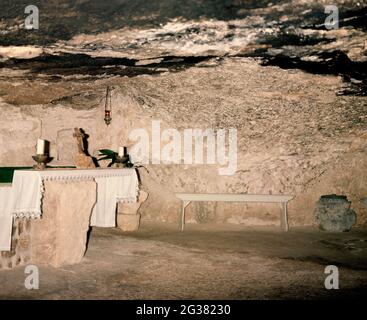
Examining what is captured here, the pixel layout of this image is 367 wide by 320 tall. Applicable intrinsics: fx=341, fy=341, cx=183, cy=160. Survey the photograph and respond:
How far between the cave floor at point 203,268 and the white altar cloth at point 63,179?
0.62 m

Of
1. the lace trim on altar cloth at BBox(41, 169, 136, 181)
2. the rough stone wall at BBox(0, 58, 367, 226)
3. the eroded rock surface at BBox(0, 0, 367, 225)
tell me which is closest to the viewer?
the eroded rock surface at BBox(0, 0, 367, 225)

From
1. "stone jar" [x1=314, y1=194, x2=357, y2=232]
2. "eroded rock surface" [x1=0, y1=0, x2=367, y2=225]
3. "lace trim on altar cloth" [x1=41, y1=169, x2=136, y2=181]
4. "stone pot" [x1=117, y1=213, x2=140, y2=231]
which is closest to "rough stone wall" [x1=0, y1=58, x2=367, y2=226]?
"eroded rock surface" [x1=0, y1=0, x2=367, y2=225]

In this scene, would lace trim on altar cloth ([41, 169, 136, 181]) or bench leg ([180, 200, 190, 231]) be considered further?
bench leg ([180, 200, 190, 231])

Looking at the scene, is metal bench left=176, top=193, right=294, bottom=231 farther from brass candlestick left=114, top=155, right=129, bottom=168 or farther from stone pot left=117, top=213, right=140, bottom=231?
brass candlestick left=114, top=155, right=129, bottom=168

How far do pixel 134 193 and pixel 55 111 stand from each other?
3.43m

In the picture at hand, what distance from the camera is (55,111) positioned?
744cm

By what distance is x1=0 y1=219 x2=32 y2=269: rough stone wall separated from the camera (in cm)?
407

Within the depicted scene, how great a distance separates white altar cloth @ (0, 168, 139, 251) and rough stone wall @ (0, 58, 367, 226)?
6.15 ft

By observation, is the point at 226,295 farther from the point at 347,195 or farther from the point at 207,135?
the point at 347,195

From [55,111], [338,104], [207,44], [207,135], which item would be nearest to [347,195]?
[338,104]

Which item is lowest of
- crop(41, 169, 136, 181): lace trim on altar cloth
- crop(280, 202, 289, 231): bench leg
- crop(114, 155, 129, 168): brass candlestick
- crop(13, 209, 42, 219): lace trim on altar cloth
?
crop(280, 202, 289, 231): bench leg

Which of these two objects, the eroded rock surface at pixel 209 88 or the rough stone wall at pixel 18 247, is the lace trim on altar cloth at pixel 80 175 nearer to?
the rough stone wall at pixel 18 247

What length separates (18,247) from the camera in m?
4.12

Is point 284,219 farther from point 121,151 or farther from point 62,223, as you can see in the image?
point 62,223
